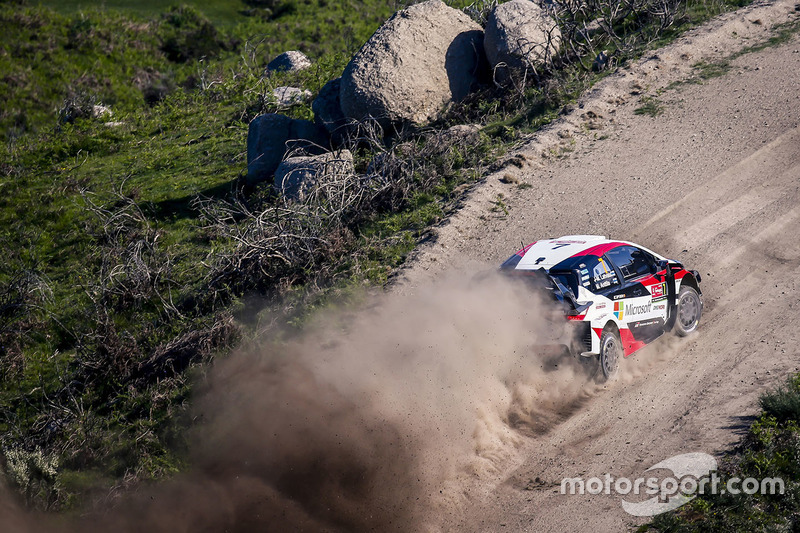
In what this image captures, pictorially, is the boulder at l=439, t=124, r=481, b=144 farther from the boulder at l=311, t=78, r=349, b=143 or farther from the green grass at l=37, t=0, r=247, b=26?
the green grass at l=37, t=0, r=247, b=26

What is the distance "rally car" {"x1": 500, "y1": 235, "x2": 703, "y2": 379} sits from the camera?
11.3 m

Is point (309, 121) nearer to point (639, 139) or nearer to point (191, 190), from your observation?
point (191, 190)

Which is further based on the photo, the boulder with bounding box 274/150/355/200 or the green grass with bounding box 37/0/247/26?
the green grass with bounding box 37/0/247/26

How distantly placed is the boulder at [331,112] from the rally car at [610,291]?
29.7 ft

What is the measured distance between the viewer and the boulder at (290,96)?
2427 cm

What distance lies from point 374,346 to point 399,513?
3.27m

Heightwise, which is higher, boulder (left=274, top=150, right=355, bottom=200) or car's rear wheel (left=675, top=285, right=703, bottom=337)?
boulder (left=274, top=150, right=355, bottom=200)

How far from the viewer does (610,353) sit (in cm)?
1170

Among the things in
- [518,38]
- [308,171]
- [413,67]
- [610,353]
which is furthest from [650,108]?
[610,353]

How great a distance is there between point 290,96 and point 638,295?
1585 cm

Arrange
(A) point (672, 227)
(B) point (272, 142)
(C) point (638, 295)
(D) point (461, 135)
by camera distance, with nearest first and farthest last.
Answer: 1. (C) point (638, 295)
2. (A) point (672, 227)
3. (D) point (461, 135)
4. (B) point (272, 142)

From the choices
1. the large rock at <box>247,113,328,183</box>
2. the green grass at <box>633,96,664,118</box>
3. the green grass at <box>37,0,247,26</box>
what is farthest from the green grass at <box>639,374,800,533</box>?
the green grass at <box>37,0,247,26</box>

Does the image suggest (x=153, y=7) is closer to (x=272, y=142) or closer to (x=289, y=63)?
(x=289, y=63)

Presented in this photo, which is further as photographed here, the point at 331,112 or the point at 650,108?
the point at 331,112
